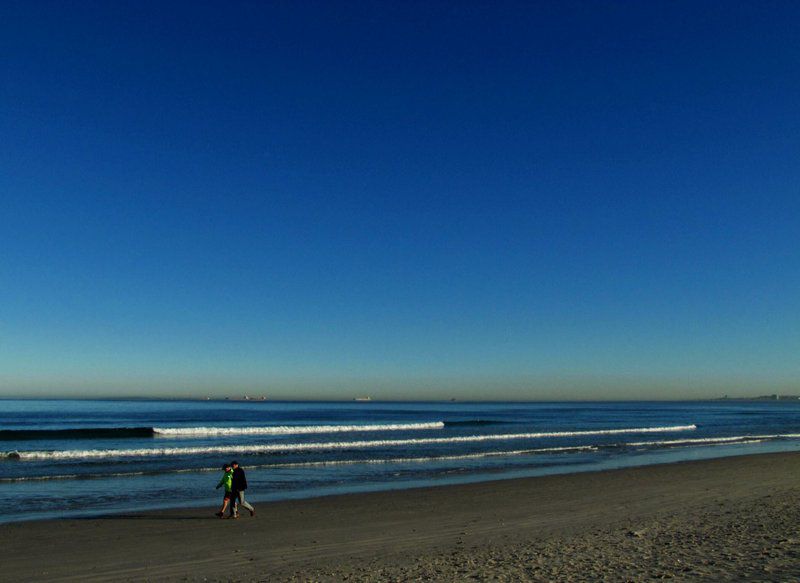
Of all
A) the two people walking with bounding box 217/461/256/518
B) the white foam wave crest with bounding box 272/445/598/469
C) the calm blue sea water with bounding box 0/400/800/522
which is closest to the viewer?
the two people walking with bounding box 217/461/256/518

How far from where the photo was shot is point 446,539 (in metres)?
13.3

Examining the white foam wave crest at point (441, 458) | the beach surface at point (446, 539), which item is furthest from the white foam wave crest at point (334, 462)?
the beach surface at point (446, 539)

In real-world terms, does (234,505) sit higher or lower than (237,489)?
lower

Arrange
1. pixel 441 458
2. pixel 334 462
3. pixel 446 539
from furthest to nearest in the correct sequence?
pixel 441 458 → pixel 334 462 → pixel 446 539

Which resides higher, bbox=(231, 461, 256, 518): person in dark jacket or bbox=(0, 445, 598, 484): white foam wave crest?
bbox=(231, 461, 256, 518): person in dark jacket

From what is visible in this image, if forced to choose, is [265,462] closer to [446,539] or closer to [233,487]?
[233,487]

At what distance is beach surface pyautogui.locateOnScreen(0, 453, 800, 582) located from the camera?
1043 centimetres

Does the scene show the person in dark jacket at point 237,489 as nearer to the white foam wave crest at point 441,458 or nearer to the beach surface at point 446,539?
the beach surface at point 446,539

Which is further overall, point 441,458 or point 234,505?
point 441,458

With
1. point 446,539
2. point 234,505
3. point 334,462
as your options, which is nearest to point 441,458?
point 334,462

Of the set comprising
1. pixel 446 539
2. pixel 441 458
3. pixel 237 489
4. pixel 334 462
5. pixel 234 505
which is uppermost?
pixel 237 489

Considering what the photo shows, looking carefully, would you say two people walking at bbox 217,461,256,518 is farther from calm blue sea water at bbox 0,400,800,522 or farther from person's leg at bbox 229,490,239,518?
calm blue sea water at bbox 0,400,800,522

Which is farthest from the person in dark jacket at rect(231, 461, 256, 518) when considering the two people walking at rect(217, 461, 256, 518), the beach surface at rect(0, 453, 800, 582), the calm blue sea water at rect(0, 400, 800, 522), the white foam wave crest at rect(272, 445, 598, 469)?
the white foam wave crest at rect(272, 445, 598, 469)

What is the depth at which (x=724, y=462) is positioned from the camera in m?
30.1
